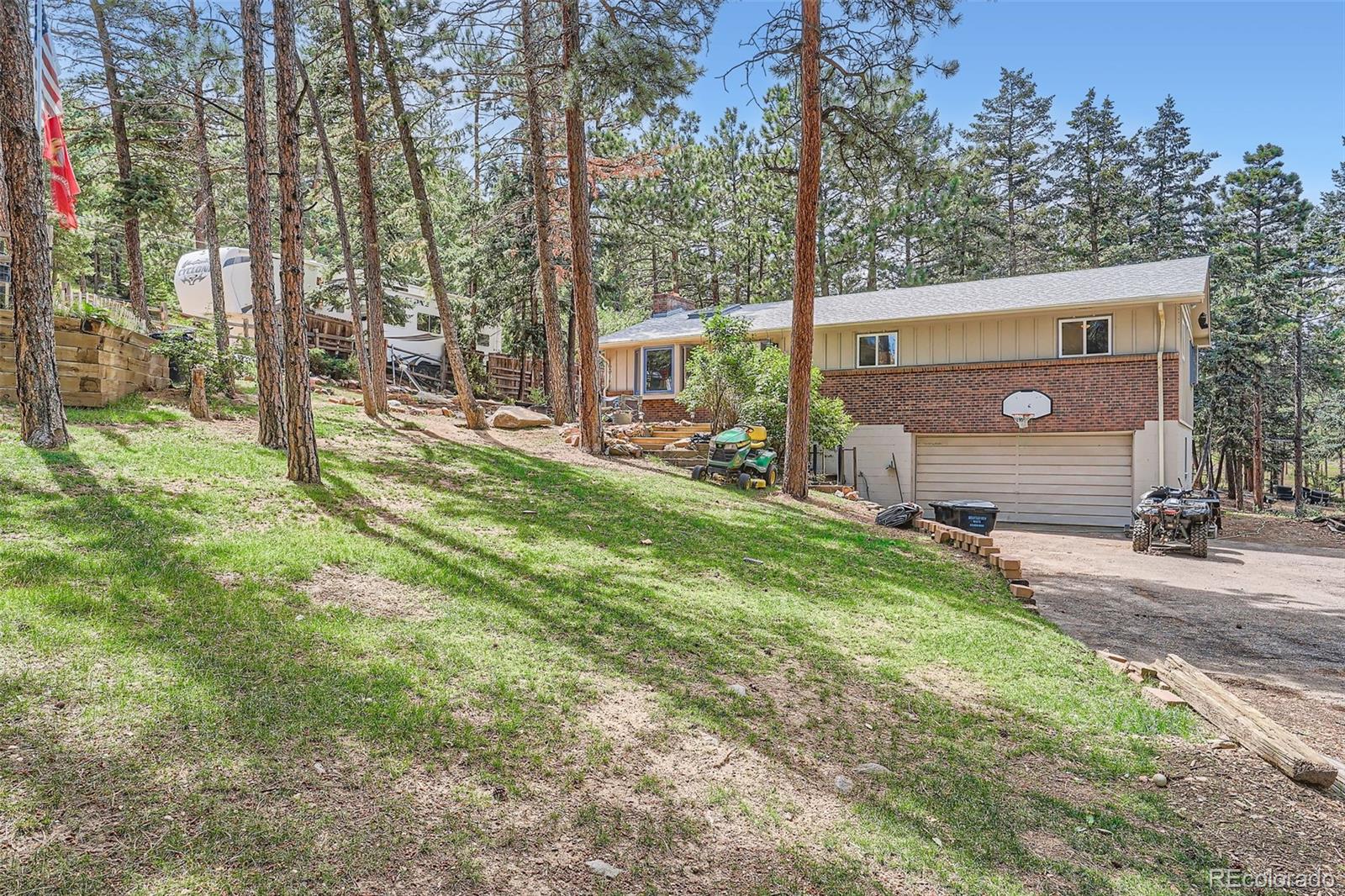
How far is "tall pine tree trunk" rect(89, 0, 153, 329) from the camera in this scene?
37.2ft

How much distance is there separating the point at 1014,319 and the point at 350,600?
14.6 metres

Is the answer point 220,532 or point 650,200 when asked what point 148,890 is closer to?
point 220,532

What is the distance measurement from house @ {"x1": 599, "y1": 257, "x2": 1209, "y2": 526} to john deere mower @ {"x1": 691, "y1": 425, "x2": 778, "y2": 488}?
513cm

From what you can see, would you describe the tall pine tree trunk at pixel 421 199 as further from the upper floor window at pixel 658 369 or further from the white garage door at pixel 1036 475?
the white garage door at pixel 1036 475

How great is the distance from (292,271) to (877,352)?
12.9m

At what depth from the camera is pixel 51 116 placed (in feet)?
24.4

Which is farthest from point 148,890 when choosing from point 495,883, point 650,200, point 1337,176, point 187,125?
point 1337,176

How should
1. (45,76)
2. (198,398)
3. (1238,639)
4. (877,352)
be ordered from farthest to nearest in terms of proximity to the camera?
(877,352) → (198,398) → (45,76) → (1238,639)

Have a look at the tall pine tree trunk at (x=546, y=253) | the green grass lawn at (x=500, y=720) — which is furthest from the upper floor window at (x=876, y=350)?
the green grass lawn at (x=500, y=720)

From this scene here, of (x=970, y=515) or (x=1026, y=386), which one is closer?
(x=970, y=515)

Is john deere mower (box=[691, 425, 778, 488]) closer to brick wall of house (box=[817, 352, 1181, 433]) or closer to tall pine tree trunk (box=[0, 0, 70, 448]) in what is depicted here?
brick wall of house (box=[817, 352, 1181, 433])

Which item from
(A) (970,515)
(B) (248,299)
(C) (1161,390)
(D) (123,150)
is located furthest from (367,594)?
(B) (248,299)

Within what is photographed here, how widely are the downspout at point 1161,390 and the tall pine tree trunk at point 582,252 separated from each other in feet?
35.6

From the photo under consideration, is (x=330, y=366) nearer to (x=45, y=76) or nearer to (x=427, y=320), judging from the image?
(x=427, y=320)
